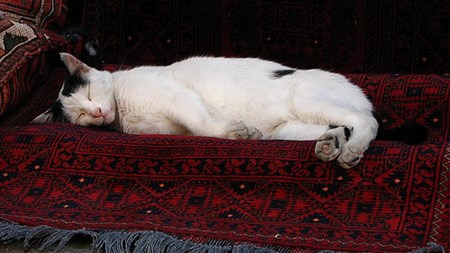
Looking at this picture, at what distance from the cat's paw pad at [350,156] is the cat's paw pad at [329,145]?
0.02m

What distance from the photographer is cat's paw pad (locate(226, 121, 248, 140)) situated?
2.70 m

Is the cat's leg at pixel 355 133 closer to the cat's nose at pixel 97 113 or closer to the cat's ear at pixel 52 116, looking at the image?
the cat's nose at pixel 97 113

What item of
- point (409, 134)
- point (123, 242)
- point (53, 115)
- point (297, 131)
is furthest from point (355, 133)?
point (53, 115)

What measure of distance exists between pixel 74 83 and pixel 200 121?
52cm

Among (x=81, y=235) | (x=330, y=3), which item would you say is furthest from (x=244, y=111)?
(x=330, y=3)

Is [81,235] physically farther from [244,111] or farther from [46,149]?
[244,111]

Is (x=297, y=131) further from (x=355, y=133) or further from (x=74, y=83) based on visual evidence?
(x=74, y=83)

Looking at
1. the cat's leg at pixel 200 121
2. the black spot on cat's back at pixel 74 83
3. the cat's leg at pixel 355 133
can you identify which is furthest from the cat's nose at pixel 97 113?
the cat's leg at pixel 355 133

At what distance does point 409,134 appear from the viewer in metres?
2.51

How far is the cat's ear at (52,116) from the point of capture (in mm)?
3049

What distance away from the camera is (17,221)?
2469 millimetres

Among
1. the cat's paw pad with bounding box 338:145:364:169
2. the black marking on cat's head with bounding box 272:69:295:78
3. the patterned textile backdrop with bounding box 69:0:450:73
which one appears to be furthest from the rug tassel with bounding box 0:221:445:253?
the patterned textile backdrop with bounding box 69:0:450:73

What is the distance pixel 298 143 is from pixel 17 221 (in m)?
0.87

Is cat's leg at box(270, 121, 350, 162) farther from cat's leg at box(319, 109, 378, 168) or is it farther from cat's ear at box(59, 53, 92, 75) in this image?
cat's ear at box(59, 53, 92, 75)
